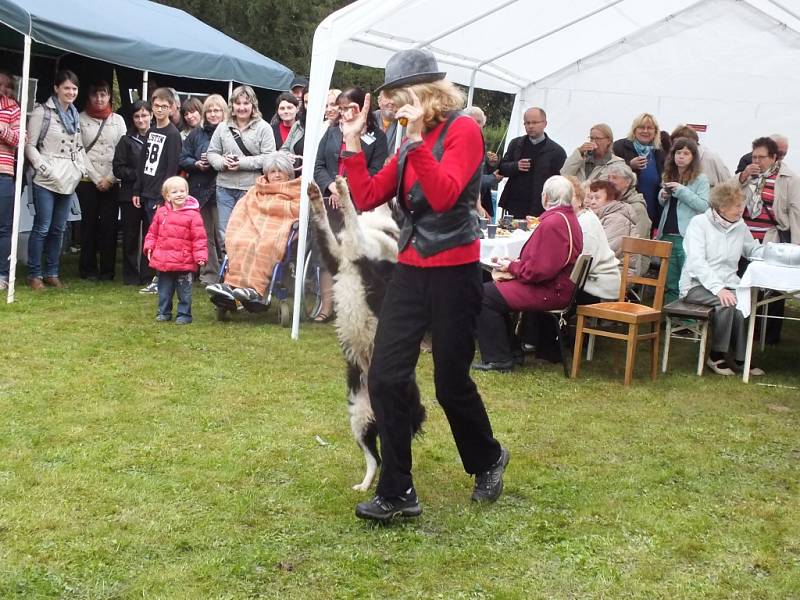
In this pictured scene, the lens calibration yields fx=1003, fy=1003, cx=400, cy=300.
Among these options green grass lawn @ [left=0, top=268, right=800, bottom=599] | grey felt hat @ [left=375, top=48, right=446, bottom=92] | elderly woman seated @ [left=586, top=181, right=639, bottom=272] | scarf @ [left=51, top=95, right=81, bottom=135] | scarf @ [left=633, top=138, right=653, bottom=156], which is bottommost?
green grass lawn @ [left=0, top=268, right=800, bottom=599]

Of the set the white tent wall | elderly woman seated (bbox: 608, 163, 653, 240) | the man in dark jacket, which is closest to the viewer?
elderly woman seated (bbox: 608, 163, 653, 240)

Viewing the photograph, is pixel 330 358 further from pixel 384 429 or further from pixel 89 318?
pixel 384 429

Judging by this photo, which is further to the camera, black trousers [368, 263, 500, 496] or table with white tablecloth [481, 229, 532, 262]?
table with white tablecloth [481, 229, 532, 262]

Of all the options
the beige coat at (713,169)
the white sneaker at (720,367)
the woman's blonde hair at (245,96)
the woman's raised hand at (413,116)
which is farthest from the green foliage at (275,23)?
the woman's raised hand at (413,116)

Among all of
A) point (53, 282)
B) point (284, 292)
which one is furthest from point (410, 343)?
point (53, 282)

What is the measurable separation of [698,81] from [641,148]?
205 centimetres

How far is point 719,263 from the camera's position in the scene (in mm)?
7172

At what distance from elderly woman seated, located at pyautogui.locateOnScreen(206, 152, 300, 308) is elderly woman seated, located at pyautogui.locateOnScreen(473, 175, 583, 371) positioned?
1.90 meters

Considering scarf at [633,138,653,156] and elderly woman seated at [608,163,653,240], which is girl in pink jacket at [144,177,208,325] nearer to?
elderly woman seated at [608,163,653,240]

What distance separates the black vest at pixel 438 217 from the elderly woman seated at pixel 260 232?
4.22m

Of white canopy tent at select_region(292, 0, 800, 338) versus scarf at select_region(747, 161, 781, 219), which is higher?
white canopy tent at select_region(292, 0, 800, 338)

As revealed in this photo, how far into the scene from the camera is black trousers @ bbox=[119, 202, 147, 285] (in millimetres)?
9391

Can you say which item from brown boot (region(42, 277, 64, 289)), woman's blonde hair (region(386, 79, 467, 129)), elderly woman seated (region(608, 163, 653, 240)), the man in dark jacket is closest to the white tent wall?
the man in dark jacket

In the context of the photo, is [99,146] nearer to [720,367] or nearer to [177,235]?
[177,235]
